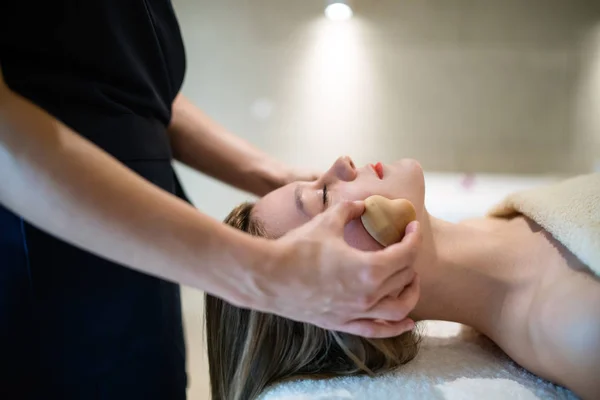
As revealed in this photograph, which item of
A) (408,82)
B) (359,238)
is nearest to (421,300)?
(359,238)

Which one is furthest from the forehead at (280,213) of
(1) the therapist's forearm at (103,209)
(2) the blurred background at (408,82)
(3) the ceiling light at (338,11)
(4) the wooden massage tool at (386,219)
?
(3) the ceiling light at (338,11)

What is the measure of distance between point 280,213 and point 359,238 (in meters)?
0.17

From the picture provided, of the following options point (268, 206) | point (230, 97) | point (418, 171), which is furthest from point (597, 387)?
point (230, 97)

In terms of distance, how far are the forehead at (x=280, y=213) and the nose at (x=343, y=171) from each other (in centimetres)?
8

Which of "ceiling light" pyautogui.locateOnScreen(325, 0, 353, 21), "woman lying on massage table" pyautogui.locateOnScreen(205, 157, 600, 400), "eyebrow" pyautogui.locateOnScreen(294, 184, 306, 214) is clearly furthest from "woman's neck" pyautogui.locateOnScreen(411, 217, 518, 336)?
"ceiling light" pyautogui.locateOnScreen(325, 0, 353, 21)

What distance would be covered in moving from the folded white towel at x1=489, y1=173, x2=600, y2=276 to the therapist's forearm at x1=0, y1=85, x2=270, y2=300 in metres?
→ 0.50

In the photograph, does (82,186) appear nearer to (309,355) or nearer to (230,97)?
(309,355)

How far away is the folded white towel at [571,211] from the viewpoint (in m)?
0.69

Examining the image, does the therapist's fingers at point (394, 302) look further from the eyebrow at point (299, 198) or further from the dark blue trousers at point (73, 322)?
the dark blue trousers at point (73, 322)

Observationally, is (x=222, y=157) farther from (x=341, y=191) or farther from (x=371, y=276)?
(x=371, y=276)

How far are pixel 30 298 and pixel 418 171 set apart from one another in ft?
2.09

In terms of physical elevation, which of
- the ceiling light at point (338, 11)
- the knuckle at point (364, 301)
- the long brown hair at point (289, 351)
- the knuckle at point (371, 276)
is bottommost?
the long brown hair at point (289, 351)

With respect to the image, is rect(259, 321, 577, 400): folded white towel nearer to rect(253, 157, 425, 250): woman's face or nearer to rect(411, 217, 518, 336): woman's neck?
rect(411, 217, 518, 336): woman's neck

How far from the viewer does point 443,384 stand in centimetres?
72
